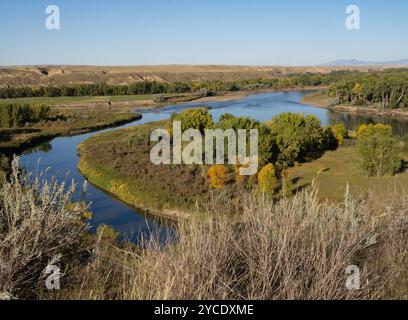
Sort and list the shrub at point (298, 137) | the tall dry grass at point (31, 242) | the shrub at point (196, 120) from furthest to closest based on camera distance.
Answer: the shrub at point (196, 120) → the shrub at point (298, 137) → the tall dry grass at point (31, 242)

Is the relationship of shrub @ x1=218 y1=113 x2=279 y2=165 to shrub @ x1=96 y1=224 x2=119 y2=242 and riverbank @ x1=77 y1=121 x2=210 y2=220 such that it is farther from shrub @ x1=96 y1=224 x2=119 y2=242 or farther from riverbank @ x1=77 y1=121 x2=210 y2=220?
shrub @ x1=96 y1=224 x2=119 y2=242

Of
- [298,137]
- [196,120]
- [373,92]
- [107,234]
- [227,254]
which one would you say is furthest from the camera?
[373,92]

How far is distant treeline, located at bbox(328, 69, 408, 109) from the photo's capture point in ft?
277

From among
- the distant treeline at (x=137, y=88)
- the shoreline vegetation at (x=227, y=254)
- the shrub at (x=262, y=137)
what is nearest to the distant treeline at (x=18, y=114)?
the shrub at (x=262, y=137)

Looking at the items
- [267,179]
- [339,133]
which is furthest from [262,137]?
[339,133]

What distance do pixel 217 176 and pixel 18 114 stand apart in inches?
1914

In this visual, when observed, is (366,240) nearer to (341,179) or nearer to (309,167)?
(341,179)

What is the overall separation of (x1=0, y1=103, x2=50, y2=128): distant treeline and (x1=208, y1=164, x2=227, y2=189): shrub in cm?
4651

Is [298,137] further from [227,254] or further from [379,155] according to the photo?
[227,254]

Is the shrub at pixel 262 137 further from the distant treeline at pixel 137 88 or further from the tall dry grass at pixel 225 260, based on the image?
the distant treeline at pixel 137 88

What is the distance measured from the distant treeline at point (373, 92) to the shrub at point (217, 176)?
6421 cm

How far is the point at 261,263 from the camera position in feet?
14.4

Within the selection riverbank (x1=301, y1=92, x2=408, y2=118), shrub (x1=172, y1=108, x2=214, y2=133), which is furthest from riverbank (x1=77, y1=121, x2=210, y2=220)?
riverbank (x1=301, y1=92, x2=408, y2=118)

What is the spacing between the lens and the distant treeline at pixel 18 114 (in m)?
65.4
